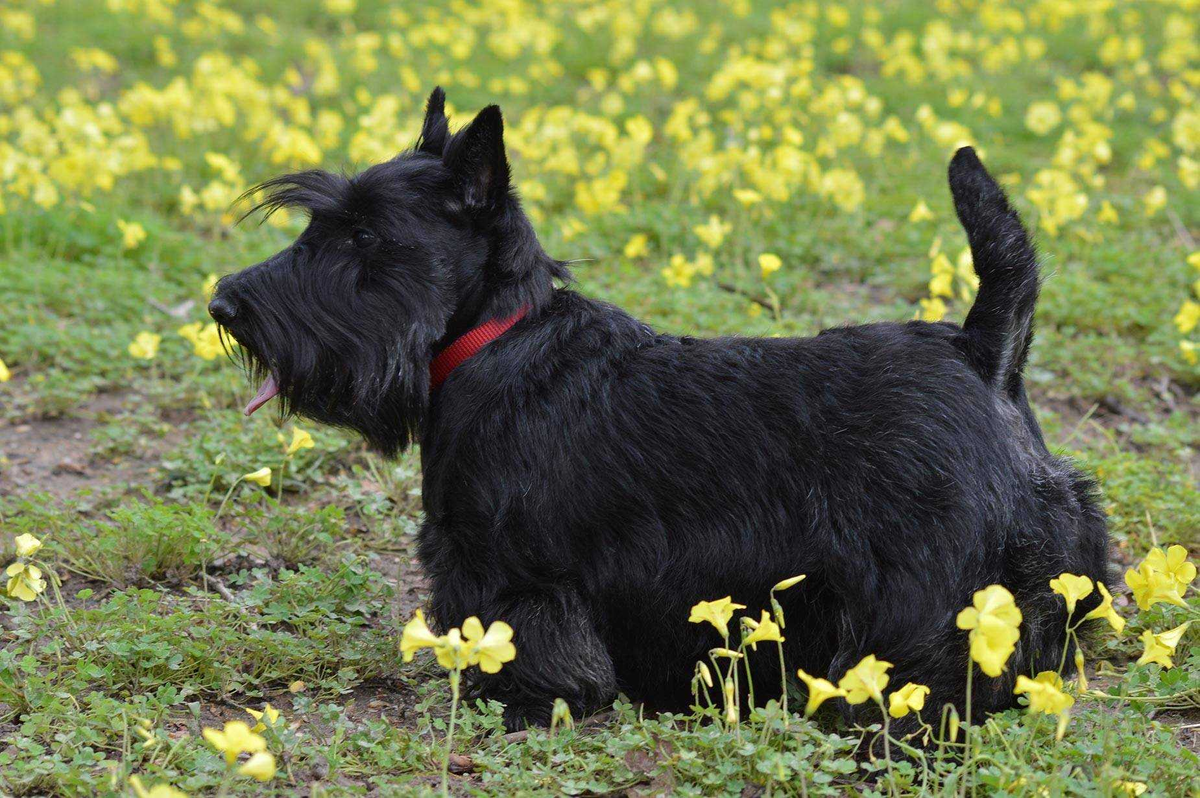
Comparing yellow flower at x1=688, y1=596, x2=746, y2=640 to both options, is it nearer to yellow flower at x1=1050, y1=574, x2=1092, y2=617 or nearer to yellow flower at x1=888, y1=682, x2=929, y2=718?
yellow flower at x1=888, y1=682, x2=929, y2=718

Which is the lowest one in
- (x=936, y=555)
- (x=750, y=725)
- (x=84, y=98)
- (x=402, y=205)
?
(x=750, y=725)

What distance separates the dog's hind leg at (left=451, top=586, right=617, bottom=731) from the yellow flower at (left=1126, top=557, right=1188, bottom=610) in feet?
4.10

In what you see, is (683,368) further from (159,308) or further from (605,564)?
(159,308)

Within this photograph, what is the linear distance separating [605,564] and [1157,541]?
197 centimetres

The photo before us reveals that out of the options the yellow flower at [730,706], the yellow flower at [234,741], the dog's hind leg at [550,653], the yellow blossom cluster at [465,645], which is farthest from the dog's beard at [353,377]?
the yellow flower at [234,741]

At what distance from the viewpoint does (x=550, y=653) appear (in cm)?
299

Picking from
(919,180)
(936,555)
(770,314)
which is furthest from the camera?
(919,180)

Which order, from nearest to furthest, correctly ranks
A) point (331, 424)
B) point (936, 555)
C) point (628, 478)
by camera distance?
point (936, 555), point (628, 478), point (331, 424)

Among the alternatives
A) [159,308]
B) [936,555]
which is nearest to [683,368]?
[936,555]

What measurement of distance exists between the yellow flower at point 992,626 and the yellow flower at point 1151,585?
0.69 metres

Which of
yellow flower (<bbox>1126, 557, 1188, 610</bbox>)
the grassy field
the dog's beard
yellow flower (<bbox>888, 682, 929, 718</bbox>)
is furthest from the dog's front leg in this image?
yellow flower (<bbox>1126, 557, 1188, 610</bbox>)

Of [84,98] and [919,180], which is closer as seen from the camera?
[919,180]

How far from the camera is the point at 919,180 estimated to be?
768cm

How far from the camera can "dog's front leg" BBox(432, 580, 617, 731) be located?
2994 millimetres
